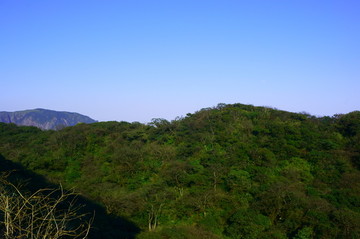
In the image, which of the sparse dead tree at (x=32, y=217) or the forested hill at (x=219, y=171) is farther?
the forested hill at (x=219, y=171)

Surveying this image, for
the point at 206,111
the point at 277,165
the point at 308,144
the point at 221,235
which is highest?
the point at 206,111

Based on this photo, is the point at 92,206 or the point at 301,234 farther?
the point at 92,206

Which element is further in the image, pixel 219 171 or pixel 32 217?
pixel 219 171

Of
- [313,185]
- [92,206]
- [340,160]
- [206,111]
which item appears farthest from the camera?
[206,111]

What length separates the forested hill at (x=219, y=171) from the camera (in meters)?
19.1

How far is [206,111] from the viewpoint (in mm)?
47469

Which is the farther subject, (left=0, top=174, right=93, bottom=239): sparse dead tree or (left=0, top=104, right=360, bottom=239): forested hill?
(left=0, top=104, right=360, bottom=239): forested hill

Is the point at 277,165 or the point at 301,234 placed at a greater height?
the point at 277,165

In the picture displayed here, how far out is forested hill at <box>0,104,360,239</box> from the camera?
19141 millimetres

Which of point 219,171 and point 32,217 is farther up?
point 32,217

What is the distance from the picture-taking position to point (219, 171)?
86.1ft

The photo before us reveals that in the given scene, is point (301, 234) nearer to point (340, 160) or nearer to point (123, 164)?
A: point (340, 160)

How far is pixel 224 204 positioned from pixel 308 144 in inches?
569

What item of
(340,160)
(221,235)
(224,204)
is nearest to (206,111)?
(340,160)
